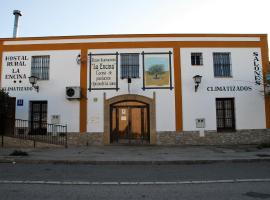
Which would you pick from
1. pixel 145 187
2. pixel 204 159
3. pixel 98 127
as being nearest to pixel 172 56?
pixel 98 127

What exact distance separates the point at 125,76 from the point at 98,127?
10.7 feet

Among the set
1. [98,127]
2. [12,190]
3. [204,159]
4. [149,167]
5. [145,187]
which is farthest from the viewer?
[98,127]

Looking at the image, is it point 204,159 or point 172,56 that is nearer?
point 204,159

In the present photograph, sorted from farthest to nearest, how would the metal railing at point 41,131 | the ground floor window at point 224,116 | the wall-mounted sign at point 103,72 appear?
1. the ground floor window at point 224,116
2. the wall-mounted sign at point 103,72
3. the metal railing at point 41,131

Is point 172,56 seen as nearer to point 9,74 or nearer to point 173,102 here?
point 173,102

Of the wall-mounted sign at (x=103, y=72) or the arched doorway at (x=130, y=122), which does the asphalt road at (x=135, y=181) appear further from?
the wall-mounted sign at (x=103, y=72)

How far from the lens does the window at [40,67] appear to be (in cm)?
1631

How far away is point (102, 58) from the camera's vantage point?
52.9 ft

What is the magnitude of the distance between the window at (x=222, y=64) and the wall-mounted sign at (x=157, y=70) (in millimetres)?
2756

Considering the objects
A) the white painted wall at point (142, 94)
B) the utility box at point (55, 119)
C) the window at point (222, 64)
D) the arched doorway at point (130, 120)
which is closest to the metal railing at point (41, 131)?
the utility box at point (55, 119)

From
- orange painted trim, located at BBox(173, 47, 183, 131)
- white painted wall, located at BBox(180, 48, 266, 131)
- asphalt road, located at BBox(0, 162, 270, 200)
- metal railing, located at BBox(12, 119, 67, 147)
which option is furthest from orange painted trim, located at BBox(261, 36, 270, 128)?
metal railing, located at BBox(12, 119, 67, 147)

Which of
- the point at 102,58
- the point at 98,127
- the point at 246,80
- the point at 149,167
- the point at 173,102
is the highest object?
the point at 102,58

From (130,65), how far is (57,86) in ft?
14.3

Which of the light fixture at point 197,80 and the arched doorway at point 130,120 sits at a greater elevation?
the light fixture at point 197,80
